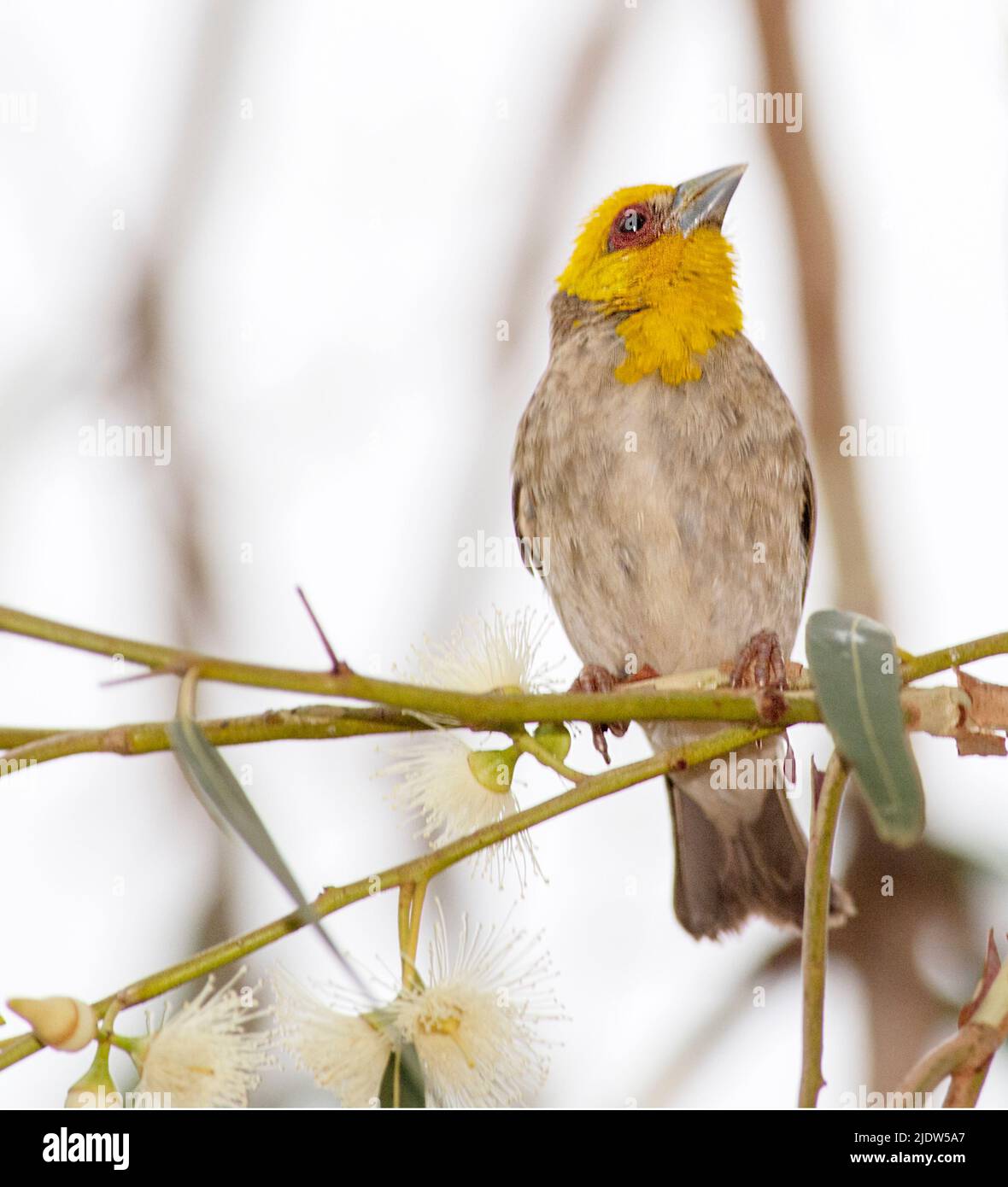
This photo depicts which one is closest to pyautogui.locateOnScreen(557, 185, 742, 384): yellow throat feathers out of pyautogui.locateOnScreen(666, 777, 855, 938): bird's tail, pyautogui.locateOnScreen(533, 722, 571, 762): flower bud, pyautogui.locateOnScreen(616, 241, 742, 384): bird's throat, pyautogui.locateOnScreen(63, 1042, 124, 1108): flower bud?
pyautogui.locateOnScreen(616, 241, 742, 384): bird's throat

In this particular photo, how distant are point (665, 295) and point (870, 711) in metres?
2.42

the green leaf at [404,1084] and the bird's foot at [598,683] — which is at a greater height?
the bird's foot at [598,683]

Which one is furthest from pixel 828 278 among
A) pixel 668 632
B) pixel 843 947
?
pixel 843 947

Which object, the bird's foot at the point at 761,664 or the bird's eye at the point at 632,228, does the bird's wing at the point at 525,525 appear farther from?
the bird's foot at the point at 761,664

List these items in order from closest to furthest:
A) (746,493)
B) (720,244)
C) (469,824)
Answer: (469,824) → (746,493) → (720,244)

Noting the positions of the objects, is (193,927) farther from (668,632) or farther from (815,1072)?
(815,1072)

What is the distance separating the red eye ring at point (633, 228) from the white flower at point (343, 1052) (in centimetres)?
277

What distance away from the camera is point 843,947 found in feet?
13.1

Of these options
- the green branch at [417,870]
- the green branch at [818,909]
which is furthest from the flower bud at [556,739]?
the green branch at [818,909]

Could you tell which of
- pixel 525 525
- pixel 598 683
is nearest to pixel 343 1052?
pixel 598 683

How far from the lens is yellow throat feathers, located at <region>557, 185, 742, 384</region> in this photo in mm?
3521

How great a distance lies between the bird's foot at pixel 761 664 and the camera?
271 cm

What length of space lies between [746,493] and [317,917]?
2.53 metres

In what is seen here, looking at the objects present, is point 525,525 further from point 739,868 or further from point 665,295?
point 739,868
